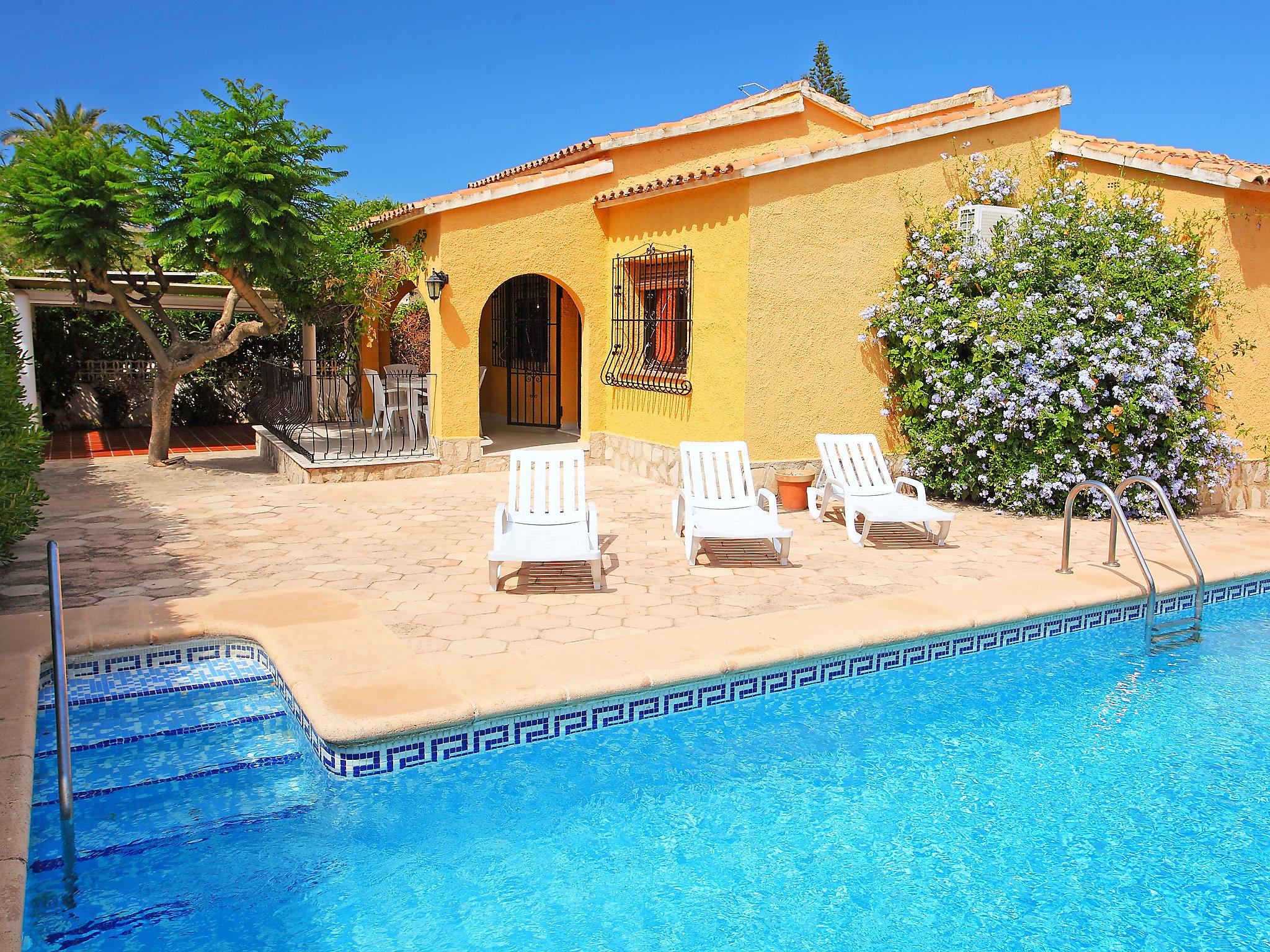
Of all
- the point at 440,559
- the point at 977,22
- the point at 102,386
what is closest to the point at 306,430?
the point at 102,386

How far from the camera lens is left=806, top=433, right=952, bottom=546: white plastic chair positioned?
30.1 ft

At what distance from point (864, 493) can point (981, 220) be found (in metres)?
3.92

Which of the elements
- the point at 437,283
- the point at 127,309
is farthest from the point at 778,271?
the point at 127,309

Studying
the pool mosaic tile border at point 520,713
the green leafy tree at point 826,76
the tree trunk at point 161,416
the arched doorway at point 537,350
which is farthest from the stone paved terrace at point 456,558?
the green leafy tree at point 826,76

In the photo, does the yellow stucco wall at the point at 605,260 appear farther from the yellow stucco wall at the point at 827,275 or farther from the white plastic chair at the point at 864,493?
the white plastic chair at the point at 864,493

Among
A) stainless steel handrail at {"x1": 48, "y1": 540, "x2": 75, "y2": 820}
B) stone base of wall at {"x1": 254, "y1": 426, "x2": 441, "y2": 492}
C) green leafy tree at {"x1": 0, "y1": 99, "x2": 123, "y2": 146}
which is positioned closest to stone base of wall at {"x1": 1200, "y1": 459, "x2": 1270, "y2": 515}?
stone base of wall at {"x1": 254, "y1": 426, "x2": 441, "y2": 492}

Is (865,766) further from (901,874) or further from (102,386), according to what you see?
(102,386)

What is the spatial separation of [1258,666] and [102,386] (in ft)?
64.0

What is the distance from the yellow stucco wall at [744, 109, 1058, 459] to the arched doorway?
5.51 meters

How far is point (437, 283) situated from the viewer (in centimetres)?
1262

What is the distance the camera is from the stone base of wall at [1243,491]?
460 inches

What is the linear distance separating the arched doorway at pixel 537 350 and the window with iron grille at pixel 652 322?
236 cm

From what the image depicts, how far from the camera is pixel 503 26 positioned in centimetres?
2228

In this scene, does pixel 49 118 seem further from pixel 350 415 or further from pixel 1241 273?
pixel 1241 273
